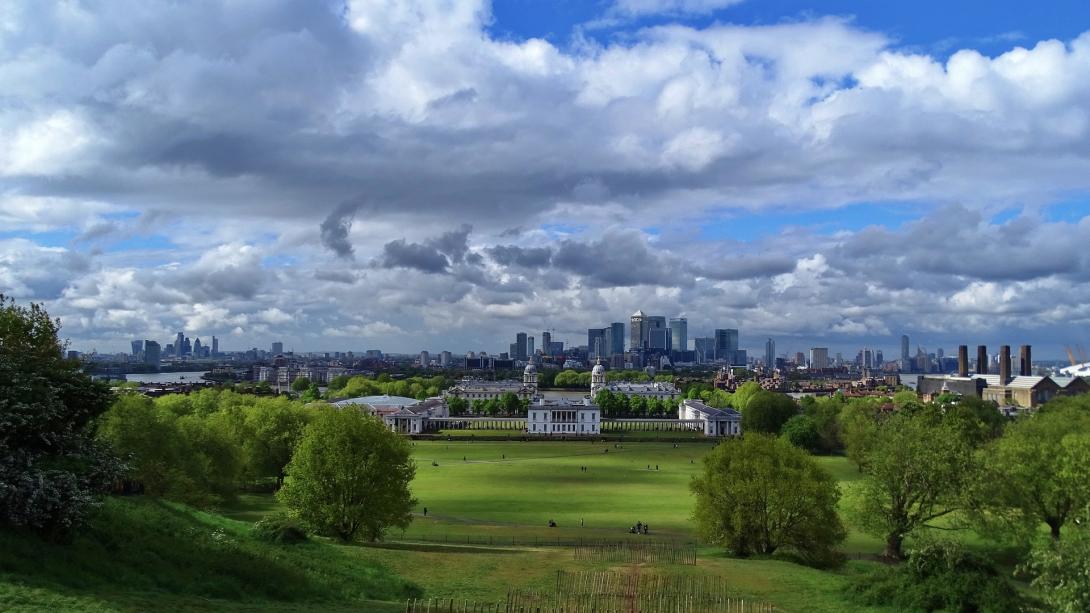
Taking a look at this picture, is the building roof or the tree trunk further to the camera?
the building roof

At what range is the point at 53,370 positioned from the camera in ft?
91.7

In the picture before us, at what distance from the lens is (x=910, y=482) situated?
137 ft

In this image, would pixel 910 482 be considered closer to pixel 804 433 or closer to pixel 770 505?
pixel 770 505

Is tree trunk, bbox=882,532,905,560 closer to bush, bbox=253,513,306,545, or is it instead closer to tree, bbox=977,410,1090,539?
tree, bbox=977,410,1090,539

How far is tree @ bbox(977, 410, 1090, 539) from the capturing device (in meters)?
41.6

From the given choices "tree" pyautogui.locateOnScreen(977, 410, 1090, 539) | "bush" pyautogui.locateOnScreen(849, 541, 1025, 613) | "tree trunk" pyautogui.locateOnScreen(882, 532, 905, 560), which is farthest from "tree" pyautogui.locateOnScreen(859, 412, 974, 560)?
"bush" pyautogui.locateOnScreen(849, 541, 1025, 613)

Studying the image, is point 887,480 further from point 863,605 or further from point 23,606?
point 23,606

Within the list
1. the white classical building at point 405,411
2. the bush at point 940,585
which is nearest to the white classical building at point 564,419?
the white classical building at point 405,411

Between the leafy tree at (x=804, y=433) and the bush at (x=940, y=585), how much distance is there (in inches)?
2818

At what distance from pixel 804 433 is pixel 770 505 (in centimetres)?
6411

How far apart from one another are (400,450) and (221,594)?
20747mm

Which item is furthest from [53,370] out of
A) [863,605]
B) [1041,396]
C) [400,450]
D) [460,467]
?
[1041,396]

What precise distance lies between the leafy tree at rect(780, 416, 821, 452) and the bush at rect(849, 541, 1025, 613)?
71.6 metres

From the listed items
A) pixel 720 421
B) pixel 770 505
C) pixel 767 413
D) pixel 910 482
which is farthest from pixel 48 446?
pixel 720 421
